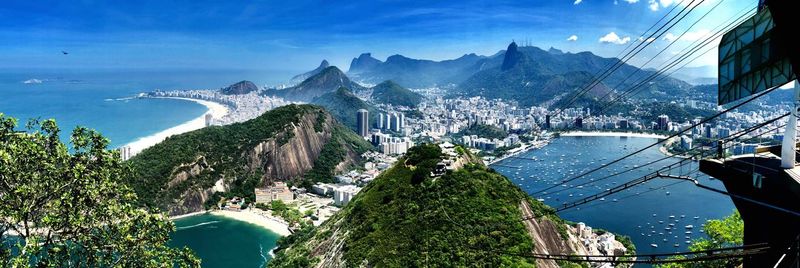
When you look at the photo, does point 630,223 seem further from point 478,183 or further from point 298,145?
point 298,145

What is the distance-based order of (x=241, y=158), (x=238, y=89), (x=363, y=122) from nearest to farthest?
1. (x=241, y=158)
2. (x=363, y=122)
3. (x=238, y=89)

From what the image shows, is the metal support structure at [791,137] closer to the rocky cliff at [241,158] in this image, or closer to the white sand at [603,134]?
the rocky cliff at [241,158]

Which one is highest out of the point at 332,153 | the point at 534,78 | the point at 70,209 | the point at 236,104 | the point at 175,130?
the point at 534,78

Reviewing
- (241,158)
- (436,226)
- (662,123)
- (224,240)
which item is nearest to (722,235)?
(436,226)

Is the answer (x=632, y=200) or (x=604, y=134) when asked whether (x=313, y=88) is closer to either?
(x=604, y=134)

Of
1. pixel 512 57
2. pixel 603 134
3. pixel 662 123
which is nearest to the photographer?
pixel 603 134

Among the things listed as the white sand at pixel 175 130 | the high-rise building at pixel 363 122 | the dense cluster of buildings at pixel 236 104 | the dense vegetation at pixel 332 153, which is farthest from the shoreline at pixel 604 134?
the white sand at pixel 175 130

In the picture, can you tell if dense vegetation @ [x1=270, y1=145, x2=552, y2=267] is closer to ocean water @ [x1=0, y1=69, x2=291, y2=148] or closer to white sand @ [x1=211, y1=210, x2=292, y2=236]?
white sand @ [x1=211, y1=210, x2=292, y2=236]
